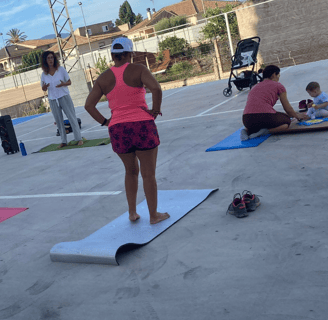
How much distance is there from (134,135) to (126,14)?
96257mm

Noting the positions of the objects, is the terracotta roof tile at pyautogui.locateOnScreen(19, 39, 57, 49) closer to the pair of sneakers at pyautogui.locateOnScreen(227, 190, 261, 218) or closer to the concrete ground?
the concrete ground

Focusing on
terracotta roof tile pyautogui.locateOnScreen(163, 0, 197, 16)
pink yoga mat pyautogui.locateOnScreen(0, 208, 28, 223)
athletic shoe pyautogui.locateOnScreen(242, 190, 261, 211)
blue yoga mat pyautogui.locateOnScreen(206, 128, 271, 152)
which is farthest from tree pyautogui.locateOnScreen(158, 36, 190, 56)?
terracotta roof tile pyautogui.locateOnScreen(163, 0, 197, 16)

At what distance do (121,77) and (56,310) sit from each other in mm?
1895

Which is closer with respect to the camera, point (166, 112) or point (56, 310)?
point (56, 310)

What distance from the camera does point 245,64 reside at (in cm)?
1152

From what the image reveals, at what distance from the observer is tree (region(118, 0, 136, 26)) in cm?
9506

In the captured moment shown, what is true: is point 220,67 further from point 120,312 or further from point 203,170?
point 120,312

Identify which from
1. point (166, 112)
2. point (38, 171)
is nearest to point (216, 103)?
point (166, 112)

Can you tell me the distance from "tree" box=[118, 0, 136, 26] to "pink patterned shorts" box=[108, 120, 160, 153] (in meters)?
95.5

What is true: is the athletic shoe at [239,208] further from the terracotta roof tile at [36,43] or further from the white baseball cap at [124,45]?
the terracotta roof tile at [36,43]

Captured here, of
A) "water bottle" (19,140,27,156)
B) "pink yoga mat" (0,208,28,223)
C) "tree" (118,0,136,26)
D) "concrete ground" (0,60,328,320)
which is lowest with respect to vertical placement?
"concrete ground" (0,60,328,320)

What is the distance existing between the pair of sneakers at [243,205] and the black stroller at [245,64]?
738cm

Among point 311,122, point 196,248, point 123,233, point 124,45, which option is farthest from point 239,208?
point 311,122

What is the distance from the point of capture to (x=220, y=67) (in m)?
16.6
